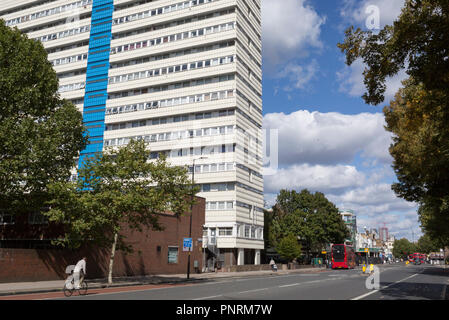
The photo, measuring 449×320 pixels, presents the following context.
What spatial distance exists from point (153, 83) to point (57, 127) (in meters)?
36.3

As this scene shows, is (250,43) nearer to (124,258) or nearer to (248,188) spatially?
(248,188)

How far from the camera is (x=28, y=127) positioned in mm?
24469

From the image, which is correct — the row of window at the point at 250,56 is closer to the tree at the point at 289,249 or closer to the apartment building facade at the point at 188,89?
the apartment building facade at the point at 188,89

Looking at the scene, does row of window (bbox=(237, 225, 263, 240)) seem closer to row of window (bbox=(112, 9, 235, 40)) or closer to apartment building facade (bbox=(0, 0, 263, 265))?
apartment building facade (bbox=(0, 0, 263, 265))

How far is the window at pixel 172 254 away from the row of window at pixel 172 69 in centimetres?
3069

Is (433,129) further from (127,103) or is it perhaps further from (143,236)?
(127,103)

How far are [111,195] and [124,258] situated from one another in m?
10.0

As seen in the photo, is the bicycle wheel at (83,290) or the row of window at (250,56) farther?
the row of window at (250,56)

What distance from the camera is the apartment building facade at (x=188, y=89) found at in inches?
2154

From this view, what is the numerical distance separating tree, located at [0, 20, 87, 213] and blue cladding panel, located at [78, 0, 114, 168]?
119ft

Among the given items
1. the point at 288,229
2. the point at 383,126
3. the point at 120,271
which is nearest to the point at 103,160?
the point at 120,271

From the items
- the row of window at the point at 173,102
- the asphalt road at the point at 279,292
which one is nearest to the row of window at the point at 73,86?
the row of window at the point at 173,102

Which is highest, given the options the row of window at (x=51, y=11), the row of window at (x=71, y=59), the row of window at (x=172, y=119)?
the row of window at (x=51, y=11)

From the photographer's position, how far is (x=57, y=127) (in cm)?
2683
